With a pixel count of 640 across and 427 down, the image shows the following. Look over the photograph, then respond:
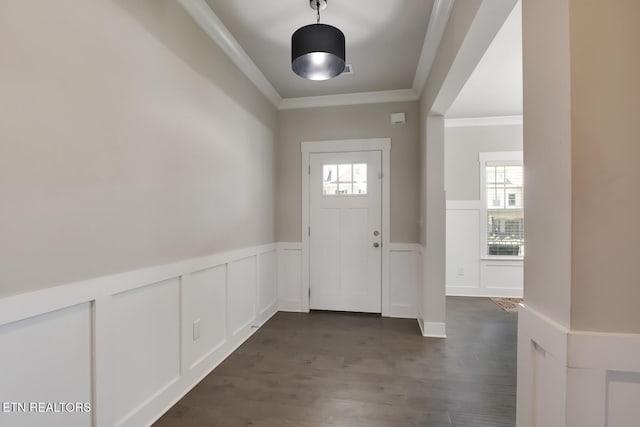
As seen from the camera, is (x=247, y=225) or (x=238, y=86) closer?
(x=238, y=86)

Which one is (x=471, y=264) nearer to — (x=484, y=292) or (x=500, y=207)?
(x=484, y=292)

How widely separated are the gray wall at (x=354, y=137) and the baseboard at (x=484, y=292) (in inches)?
64.0

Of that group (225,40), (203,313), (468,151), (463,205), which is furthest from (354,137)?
(203,313)

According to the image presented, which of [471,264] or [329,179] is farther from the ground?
[329,179]

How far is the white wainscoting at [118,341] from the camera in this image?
1.14 m

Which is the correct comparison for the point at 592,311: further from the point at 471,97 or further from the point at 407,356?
the point at 471,97

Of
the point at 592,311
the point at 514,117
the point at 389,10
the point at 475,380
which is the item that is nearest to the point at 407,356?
the point at 475,380

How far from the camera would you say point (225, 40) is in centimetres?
244

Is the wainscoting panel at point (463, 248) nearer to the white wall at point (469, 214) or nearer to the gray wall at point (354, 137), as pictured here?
the white wall at point (469, 214)

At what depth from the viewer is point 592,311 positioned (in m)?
0.79

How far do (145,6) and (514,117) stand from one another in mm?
4671

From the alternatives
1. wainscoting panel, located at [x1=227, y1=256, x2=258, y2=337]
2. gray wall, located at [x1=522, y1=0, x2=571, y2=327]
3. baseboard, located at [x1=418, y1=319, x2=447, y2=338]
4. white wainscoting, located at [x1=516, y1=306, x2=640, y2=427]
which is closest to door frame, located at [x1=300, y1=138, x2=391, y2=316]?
baseboard, located at [x1=418, y1=319, x2=447, y2=338]

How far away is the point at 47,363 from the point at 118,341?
32 centimetres

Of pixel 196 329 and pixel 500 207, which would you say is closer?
pixel 196 329
